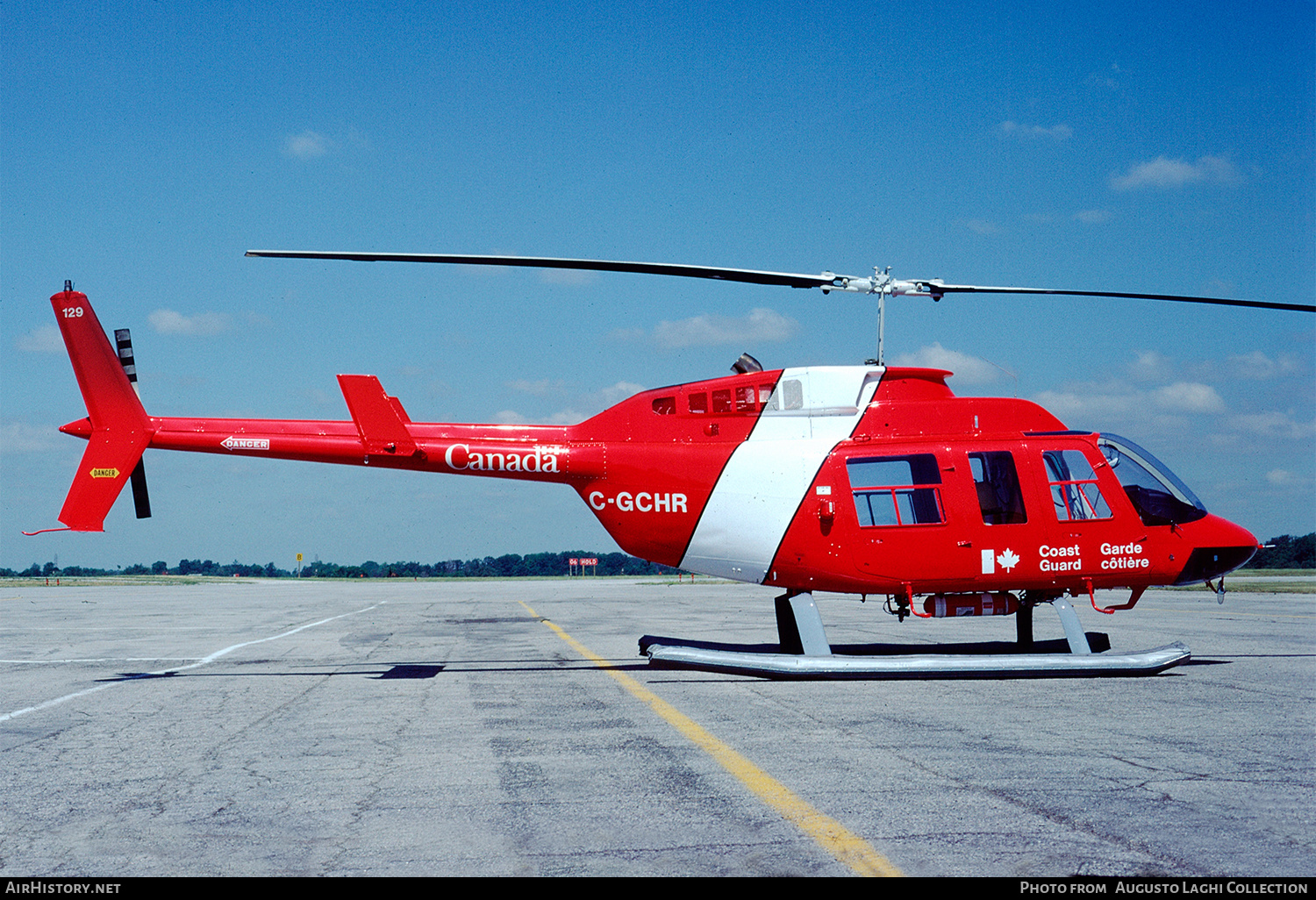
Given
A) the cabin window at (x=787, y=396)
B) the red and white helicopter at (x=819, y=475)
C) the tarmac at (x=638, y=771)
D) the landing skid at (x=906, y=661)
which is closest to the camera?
the tarmac at (x=638, y=771)

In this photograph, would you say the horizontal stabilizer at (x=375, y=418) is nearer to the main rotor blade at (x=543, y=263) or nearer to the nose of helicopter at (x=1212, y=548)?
the main rotor blade at (x=543, y=263)

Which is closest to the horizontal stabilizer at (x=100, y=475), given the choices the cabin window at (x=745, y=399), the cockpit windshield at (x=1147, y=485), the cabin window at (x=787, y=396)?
the cabin window at (x=745, y=399)

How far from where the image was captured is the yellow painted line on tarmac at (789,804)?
14.7 ft

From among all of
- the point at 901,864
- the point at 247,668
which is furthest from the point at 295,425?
the point at 901,864

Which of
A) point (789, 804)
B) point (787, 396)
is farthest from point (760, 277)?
point (789, 804)

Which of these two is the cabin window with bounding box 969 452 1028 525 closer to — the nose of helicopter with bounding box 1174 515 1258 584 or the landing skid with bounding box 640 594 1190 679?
the landing skid with bounding box 640 594 1190 679

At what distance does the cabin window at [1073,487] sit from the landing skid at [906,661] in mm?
1197

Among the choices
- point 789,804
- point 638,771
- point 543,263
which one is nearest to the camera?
point 789,804

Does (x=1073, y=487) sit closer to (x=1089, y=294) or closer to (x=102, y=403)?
(x=1089, y=294)

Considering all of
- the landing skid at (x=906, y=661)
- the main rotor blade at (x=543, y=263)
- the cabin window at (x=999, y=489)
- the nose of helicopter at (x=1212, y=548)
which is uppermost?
the main rotor blade at (x=543, y=263)

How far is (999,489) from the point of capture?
12766mm

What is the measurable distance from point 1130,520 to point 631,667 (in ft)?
22.6

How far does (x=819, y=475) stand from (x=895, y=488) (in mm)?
1014
